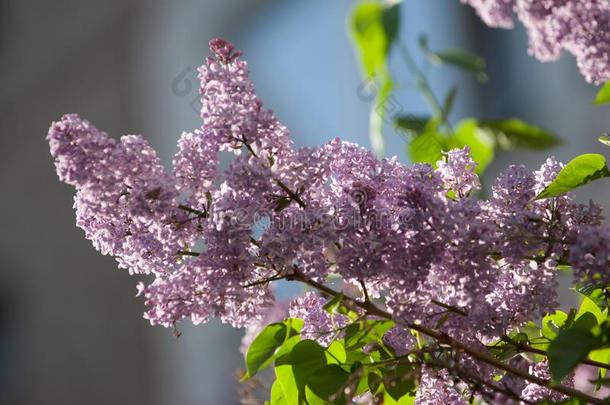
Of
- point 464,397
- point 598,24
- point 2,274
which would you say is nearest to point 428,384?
point 464,397

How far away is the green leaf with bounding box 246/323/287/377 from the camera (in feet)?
1.82

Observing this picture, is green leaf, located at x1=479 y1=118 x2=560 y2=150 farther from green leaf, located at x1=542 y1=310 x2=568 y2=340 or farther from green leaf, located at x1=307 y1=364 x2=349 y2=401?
green leaf, located at x1=307 y1=364 x2=349 y2=401

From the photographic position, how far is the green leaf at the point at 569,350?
44 centimetres

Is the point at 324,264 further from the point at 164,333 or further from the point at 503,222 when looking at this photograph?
the point at 164,333

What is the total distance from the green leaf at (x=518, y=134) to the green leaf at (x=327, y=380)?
0.47 meters

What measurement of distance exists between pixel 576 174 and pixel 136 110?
300 centimetres

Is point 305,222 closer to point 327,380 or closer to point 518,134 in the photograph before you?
point 327,380

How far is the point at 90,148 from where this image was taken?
541 mm

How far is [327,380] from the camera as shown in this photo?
0.53 meters

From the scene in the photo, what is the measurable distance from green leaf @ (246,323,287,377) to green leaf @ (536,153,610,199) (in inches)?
7.1

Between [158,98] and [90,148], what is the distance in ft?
9.36

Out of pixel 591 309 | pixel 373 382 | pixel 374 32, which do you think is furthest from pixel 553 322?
pixel 374 32

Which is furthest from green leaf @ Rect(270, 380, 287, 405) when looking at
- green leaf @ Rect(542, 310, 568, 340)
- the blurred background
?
the blurred background

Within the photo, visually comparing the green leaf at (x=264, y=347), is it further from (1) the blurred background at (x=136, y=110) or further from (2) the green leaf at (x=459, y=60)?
(1) the blurred background at (x=136, y=110)
